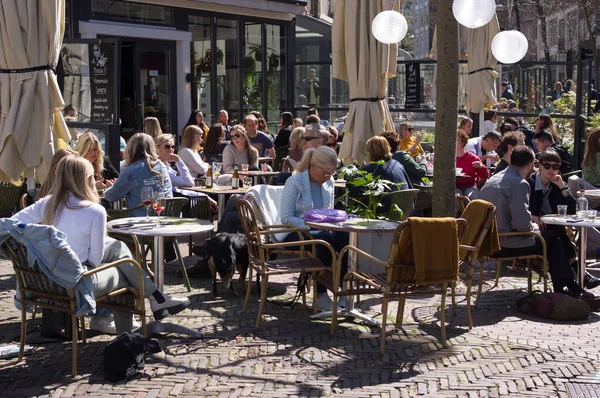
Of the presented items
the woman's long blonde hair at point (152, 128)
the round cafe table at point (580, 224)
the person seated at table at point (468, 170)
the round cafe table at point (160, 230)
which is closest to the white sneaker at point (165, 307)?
the round cafe table at point (160, 230)

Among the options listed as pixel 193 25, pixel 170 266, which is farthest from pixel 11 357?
pixel 193 25

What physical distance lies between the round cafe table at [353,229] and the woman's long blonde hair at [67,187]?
5.88ft

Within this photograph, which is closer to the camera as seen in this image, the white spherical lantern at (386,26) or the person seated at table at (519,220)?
Result: the person seated at table at (519,220)

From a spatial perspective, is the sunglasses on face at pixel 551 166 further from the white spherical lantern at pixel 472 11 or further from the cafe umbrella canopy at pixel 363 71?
the cafe umbrella canopy at pixel 363 71

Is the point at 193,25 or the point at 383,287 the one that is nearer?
the point at 383,287

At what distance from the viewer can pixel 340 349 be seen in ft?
20.3

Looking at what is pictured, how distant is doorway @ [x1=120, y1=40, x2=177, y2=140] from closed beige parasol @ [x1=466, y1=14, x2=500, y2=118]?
600 cm

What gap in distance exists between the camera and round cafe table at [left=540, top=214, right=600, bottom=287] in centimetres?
751

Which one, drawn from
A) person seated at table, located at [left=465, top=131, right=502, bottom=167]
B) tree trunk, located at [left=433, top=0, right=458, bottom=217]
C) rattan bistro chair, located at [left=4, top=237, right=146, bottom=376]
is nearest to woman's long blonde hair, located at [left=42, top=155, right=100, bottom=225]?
rattan bistro chair, located at [left=4, top=237, right=146, bottom=376]

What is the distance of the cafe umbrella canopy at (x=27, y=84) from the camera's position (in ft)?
26.2

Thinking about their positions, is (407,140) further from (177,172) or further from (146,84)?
(146,84)

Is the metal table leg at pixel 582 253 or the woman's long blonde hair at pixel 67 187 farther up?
the woman's long blonde hair at pixel 67 187

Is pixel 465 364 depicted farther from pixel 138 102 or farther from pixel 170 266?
pixel 138 102

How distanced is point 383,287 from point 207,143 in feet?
22.7
